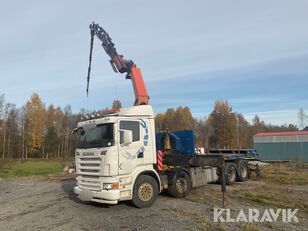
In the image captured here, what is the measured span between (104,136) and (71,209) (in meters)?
2.82

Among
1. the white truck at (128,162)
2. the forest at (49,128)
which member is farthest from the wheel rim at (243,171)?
the forest at (49,128)

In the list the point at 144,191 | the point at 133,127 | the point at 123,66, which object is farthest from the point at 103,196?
the point at 123,66

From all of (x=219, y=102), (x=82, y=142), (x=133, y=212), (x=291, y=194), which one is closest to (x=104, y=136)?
(x=82, y=142)

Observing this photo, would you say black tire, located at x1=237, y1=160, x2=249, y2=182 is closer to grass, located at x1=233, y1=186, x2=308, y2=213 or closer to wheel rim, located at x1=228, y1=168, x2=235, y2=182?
wheel rim, located at x1=228, y1=168, x2=235, y2=182

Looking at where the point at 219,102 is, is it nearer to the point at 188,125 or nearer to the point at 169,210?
the point at 188,125

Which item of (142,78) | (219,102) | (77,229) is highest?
(219,102)

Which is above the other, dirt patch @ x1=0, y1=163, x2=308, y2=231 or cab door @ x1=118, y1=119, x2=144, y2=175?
cab door @ x1=118, y1=119, x2=144, y2=175

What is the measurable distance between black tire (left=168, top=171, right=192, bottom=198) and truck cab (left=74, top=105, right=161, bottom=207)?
1.35 meters

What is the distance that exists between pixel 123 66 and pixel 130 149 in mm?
6888

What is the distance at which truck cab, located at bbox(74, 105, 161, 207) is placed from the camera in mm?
11008

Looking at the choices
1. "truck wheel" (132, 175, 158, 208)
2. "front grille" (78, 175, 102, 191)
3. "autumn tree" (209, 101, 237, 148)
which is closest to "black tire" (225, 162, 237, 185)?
"truck wheel" (132, 175, 158, 208)

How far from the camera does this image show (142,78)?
16094mm

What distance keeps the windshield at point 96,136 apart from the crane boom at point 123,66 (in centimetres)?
343

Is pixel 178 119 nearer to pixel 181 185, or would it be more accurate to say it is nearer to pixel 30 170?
pixel 30 170
